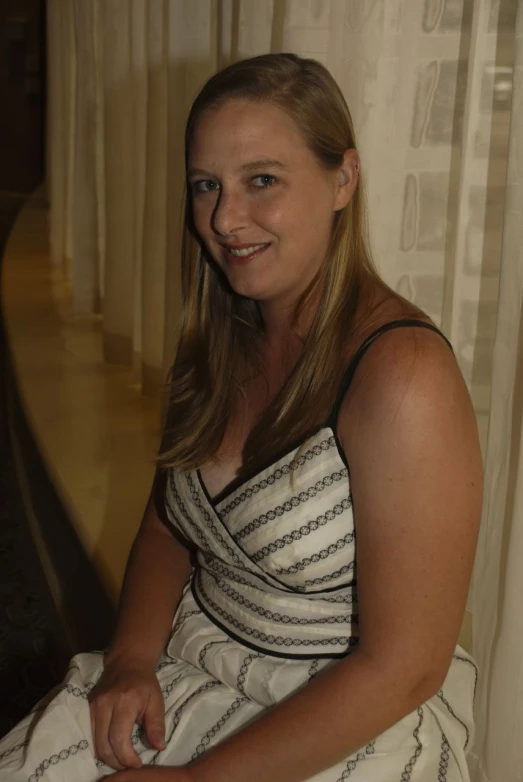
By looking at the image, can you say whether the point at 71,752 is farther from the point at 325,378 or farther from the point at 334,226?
the point at 334,226

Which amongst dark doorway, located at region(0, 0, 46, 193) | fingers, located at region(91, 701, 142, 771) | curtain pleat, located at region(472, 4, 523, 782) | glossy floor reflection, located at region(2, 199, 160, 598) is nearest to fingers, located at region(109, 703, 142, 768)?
fingers, located at region(91, 701, 142, 771)

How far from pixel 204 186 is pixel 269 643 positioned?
529 mm

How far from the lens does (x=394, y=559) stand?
3.28 feet

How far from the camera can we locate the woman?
3.30 feet

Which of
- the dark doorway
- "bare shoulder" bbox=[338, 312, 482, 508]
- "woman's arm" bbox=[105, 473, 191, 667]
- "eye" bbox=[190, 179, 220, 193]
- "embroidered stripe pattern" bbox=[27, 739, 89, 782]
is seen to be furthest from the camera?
the dark doorway

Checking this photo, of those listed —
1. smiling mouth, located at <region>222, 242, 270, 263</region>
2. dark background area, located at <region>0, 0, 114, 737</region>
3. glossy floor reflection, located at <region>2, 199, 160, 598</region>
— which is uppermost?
smiling mouth, located at <region>222, 242, 270, 263</region>

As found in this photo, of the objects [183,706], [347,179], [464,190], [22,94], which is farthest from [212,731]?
[22,94]

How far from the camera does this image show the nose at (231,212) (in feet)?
3.80

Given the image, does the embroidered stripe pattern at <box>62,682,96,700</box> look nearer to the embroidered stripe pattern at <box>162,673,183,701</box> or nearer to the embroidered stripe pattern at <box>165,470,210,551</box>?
the embroidered stripe pattern at <box>162,673,183,701</box>

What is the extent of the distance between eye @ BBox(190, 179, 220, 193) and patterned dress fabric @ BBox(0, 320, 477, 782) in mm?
275

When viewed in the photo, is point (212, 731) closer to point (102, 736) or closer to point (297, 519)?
point (102, 736)

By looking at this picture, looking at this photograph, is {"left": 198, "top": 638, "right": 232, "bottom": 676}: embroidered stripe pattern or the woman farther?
{"left": 198, "top": 638, "right": 232, "bottom": 676}: embroidered stripe pattern

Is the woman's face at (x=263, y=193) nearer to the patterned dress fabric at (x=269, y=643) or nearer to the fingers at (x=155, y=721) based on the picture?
the patterned dress fabric at (x=269, y=643)

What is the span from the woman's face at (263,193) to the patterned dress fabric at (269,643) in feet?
0.53
